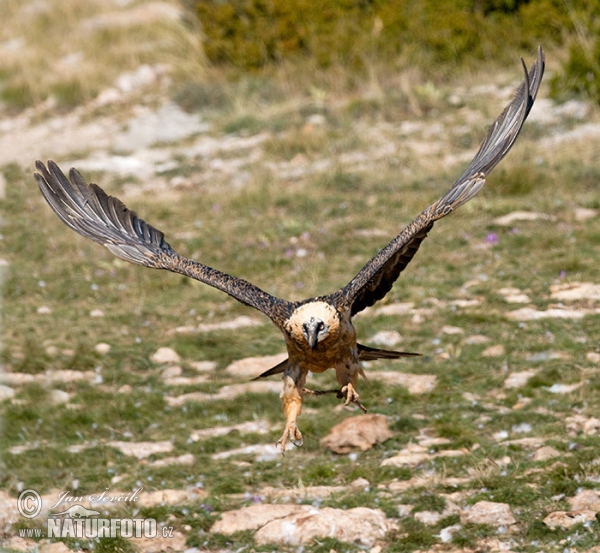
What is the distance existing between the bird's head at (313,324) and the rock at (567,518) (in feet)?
5.46

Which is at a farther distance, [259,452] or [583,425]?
[259,452]

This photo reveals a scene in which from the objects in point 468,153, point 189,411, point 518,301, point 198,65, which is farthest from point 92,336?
point 198,65

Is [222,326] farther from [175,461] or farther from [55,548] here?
[55,548]

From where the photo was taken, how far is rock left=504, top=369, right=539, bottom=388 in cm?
812

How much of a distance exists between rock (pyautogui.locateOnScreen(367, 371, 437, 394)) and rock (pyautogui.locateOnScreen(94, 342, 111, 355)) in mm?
2512

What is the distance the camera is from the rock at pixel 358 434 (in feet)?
24.6

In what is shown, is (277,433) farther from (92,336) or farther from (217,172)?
(217,172)

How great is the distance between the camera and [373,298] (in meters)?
7.28

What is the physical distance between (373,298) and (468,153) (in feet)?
23.3

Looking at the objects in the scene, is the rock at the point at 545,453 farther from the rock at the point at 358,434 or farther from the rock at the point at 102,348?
the rock at the point at 102,348

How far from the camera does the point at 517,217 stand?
11.5m

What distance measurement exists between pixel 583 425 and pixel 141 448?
10.8ft

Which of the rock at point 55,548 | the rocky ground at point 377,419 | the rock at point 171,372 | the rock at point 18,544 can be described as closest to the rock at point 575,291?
the rocky ground at point 377,419

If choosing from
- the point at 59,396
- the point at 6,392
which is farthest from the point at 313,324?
the point at 6,392
